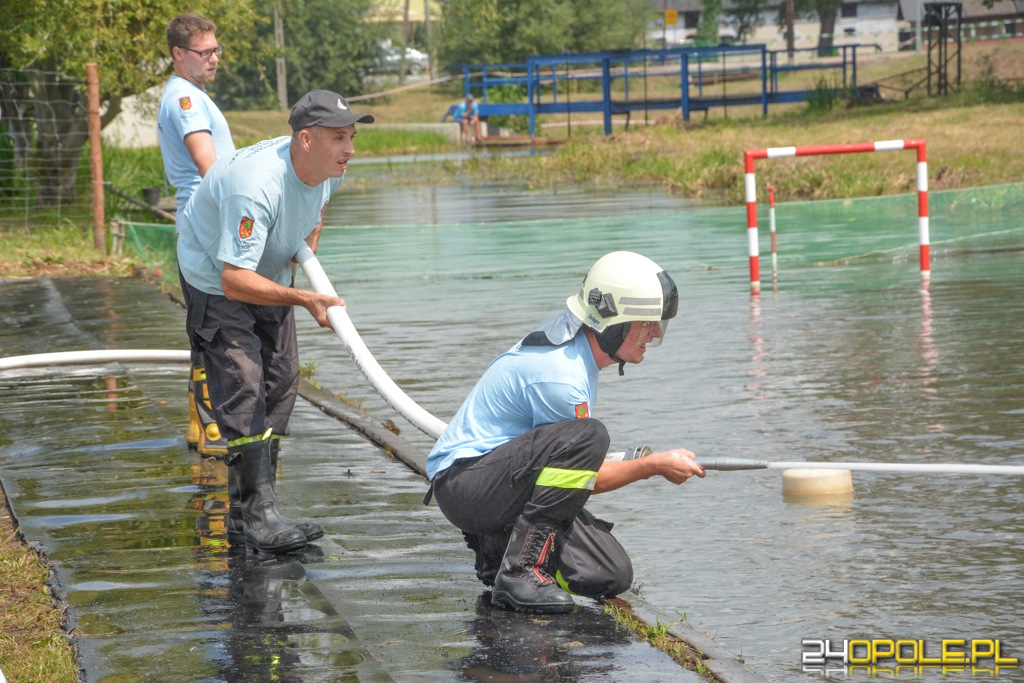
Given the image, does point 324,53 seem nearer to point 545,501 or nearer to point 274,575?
point 274,575

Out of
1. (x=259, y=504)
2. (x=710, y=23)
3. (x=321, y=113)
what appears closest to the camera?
(x=321, y=113)

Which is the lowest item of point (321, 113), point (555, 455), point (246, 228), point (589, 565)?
point (589, 565)

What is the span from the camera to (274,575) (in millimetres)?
5492

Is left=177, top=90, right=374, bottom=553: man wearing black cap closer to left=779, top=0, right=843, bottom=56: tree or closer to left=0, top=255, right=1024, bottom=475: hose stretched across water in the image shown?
left=0, top=255, right=1024, bottom=475: hose stretched across water

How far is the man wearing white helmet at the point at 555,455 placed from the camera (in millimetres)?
4855

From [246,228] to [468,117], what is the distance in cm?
4265

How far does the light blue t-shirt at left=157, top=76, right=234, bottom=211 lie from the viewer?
694 centimetres

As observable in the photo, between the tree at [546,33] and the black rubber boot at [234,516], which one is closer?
the black rubber boot at [234,516]

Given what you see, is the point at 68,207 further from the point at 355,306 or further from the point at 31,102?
the point at 355,306

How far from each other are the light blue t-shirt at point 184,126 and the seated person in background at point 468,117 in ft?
131

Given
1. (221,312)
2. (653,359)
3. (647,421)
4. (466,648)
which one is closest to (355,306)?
(653,359)

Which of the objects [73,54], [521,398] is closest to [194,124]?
[521,398]

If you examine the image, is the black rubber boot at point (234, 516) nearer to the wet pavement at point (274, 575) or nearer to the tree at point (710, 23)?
the wet pavement at point (274, 575)

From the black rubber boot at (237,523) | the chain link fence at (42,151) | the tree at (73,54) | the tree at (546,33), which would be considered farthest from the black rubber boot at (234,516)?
the tree at (546,33)
